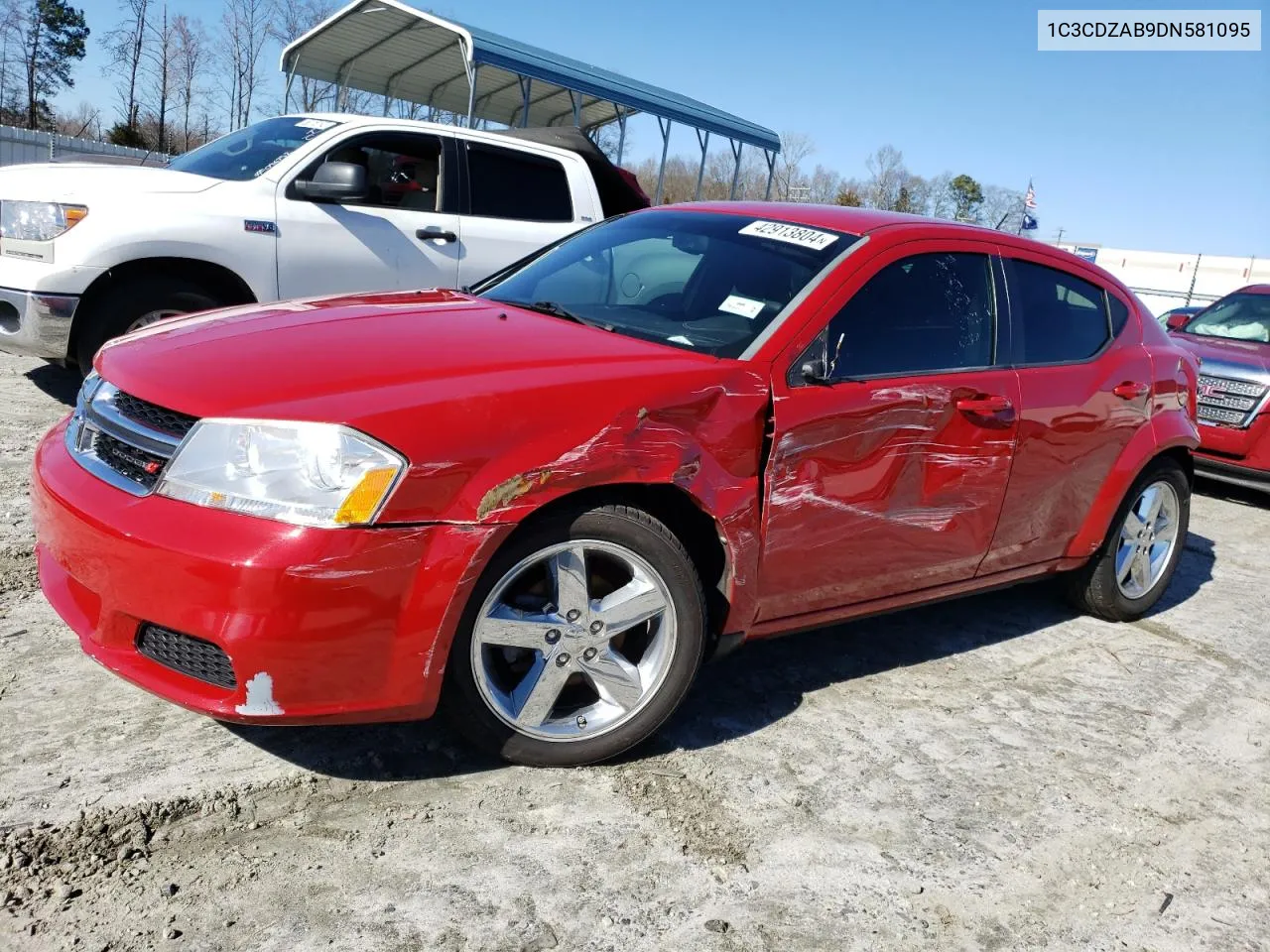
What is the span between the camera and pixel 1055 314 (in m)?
3.94

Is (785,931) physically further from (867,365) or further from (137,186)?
(137,186)

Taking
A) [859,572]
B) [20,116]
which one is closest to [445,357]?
[859,572]

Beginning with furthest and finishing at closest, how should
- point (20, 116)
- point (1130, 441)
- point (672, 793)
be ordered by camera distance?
1. point (20, 116)
2. point (1130, 441)
3. point (672, 793)

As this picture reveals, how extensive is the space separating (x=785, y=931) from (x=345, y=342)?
179cm

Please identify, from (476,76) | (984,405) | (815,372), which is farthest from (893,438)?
(476,76)

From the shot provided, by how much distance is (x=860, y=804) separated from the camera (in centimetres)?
277

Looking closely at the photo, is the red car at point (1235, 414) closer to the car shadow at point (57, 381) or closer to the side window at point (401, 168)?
the side window at point (401, 168)

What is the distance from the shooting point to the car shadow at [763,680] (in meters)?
2.69

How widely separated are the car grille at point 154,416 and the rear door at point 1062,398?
2668 mm

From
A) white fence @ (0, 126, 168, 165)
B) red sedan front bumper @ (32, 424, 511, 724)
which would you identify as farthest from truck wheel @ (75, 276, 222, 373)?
white fence @ (0, 126, 168, 165)

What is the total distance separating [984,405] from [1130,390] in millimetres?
1090

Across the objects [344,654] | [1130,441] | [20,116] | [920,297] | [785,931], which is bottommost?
[785,931]

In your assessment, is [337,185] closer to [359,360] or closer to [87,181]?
[87,181]

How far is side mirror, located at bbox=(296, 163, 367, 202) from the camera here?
223 inches
